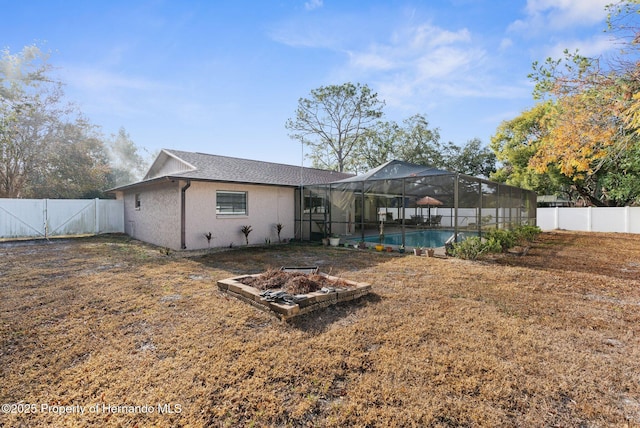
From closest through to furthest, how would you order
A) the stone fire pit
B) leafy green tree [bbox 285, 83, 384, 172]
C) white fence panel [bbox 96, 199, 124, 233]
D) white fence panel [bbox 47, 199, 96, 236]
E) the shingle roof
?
the stone fire pit → the shingle roof → white fence panel [bbox 47, 199, 96, 236] → white fence panel [bbox 96, 199, 124, 233] → leafy green tree [bbox 285, 83, 384, 172]

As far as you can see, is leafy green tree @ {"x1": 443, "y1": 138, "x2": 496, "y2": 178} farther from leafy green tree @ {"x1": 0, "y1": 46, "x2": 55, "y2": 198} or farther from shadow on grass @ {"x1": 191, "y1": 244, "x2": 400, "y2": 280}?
leafy green tree @ {"x1": 0, "y1": 46, "x2": 55, "y2": 198}

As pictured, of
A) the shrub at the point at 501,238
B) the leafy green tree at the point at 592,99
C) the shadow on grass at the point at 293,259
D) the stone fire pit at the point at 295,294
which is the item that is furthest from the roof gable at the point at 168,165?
the leafy green tree at the point at 592,99

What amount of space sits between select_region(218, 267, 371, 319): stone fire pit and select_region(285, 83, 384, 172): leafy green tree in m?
21.6

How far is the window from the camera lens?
1023 centimetres

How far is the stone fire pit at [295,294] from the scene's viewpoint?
3807 mm

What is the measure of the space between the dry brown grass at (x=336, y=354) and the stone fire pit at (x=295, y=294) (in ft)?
0.56

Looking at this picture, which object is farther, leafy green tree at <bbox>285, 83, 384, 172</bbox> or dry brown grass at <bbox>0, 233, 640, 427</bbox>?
leafy green tree at <bbox>285, 83, 384, 172</bbox>

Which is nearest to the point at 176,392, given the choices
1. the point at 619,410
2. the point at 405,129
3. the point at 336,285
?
the point at 336,285

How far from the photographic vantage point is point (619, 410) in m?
2.04

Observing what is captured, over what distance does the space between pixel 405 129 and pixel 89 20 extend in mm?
24107

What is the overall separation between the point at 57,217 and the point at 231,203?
905cm

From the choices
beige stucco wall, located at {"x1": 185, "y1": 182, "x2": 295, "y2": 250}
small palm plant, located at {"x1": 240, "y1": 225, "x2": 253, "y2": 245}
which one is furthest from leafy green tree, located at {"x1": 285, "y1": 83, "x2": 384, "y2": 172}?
small palm plant, located at {"x1": 240, "y1": 225, "x2": 253, "y2": 245}

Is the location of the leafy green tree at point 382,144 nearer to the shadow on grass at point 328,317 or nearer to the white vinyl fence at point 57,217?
the white vinyl fence at point 57,217

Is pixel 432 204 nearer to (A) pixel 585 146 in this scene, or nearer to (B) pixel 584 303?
(A) pixel 585 146
